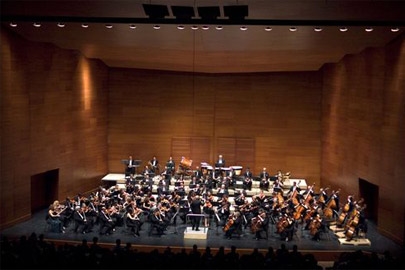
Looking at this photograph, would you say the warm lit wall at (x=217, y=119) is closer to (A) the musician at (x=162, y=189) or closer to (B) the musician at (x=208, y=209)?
(A) the musician at (x=162, y=189)

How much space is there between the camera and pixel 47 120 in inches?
591

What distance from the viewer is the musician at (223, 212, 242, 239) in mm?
12758

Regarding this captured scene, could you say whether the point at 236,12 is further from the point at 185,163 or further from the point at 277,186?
the point at 185,163

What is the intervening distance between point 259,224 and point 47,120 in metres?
5.91

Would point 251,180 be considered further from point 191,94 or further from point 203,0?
point 203,0

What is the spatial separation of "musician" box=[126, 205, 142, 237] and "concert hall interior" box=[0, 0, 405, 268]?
0.05 metres

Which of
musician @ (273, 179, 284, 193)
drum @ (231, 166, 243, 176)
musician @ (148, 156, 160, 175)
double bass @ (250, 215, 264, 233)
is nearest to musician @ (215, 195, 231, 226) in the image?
double bass @ (250, 215, 264, 233)

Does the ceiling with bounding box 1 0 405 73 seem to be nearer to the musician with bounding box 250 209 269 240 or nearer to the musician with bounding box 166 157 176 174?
the musician with bounding box 166 157 176 174

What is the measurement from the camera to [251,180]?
16.2m

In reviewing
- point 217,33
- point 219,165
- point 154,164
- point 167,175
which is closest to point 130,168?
point 154,164

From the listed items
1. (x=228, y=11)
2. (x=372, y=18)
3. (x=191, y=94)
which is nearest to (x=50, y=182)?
(x=191, y=94)

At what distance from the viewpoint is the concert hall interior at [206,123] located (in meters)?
12.4

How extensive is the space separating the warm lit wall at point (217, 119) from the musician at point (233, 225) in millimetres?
5749

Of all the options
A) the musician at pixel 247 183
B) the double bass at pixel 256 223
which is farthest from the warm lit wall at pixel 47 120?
the double bass at pixel 256 223
